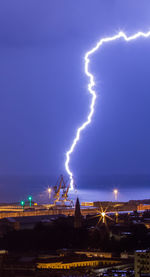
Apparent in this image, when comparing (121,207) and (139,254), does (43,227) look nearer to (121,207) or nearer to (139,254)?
(139,254)

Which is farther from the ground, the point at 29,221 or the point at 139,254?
the point at 29,221

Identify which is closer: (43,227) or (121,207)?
(43,227)

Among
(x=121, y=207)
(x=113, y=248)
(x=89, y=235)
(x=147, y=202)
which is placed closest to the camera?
(x=113, y=248)

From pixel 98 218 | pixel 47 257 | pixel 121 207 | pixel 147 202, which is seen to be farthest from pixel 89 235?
pixel 147 202

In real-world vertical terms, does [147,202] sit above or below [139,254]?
above

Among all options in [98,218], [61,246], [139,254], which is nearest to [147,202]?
[98,218]

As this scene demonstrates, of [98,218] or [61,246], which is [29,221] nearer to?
[98,218]

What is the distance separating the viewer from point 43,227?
40.6 m

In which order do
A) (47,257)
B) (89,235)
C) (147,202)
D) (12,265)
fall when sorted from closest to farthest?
(12,265) → (47,257) → (89,235) → (147,202)

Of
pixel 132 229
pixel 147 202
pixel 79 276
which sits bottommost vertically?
pixel 79 276

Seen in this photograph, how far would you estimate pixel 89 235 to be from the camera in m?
→ 38.2

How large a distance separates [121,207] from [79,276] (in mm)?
39580

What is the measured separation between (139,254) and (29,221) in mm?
24329

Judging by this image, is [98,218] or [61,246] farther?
[98,218]
